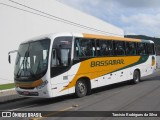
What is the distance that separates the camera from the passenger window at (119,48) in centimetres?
1730

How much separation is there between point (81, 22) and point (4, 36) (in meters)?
14.0

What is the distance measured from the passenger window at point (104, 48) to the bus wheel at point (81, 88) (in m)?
2.06

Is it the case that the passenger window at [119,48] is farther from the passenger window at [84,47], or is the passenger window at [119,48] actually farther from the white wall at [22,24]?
the white wall at [22,24]

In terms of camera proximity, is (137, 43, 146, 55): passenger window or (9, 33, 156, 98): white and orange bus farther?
(137, 43, 146, 55): passenger window

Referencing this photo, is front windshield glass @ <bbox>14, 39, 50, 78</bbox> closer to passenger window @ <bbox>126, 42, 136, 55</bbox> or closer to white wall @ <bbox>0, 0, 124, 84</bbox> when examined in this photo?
passenger window @ <bbox>126, 42, 136, 55</bbox>

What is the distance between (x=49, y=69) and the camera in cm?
1251

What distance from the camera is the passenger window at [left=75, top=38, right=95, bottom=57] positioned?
14235 millimetres

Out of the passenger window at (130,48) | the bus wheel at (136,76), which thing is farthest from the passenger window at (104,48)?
the bus wheel at (136,76)

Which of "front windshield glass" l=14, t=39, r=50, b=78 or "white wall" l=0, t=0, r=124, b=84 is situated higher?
"white wall" l=0, t=0, r=124, b=84

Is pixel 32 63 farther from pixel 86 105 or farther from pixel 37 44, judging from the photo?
pixel 86 105

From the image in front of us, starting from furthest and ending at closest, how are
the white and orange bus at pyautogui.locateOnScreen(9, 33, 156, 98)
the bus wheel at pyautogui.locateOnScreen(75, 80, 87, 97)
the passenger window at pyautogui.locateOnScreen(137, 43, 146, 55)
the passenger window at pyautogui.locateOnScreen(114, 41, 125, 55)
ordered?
the passenger window at pyautogui.locateOnScreen(137, 43, 146, 55), the passenger window at pyautogui.locateOnScreen(114, 41, 125, 55), the bus wheel at pyautogui.locateOnScreen(75, 80, 87, 97), the white and orange bus at pyautogui.locateOnScreen(9, 33, 156, 98)

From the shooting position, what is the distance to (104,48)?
16.2 meters

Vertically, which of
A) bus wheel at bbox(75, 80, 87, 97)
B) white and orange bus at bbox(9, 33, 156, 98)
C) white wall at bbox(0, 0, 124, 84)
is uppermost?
Answer: white wall at bbox(0, 0, 124, 84)

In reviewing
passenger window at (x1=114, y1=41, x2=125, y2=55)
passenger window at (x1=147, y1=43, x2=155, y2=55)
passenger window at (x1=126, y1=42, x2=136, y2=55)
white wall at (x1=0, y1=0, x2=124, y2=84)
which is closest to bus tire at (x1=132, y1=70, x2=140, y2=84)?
passenger window at (x1=126, y1=42, x2=136, y2=55)
